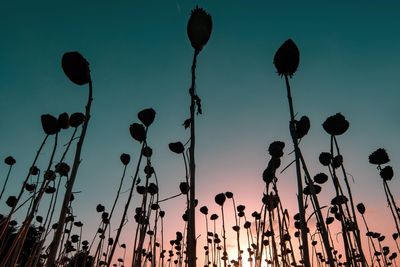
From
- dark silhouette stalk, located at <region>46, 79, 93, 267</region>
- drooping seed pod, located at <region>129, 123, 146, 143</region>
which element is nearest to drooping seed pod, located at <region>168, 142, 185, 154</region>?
drooping seed pod, located at <region>129, 123, 146, 143</region>

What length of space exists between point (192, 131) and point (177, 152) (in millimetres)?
3456

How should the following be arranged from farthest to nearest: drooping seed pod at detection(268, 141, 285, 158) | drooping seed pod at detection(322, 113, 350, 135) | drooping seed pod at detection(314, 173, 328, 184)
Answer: drooping seed pod at detection(314, 173, 328, 184), drooping seed pod at detection(268, 141, 285, 158), drooping seed pod at detection(322, 113, 350, 135)

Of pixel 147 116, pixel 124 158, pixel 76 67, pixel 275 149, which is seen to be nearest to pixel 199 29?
pixel 76 67

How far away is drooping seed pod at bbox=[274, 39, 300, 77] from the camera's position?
11.3 feet

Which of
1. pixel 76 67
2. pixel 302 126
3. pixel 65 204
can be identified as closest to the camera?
pixel 65 204

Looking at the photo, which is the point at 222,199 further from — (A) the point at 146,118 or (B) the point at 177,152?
(A) the point at 146,118

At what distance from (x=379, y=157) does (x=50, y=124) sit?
7678mm

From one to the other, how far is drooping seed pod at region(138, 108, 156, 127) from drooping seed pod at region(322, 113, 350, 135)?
9.40ft

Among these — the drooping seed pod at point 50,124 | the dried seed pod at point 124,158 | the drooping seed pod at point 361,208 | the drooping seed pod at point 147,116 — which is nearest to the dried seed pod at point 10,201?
the dried seed pod at point 124,158

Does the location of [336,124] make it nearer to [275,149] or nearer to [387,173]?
[275,149]

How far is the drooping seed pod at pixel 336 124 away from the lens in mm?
5030

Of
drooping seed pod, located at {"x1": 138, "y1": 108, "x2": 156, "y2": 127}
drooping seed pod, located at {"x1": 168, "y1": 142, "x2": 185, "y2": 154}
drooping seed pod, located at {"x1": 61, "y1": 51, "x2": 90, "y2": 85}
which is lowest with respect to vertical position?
drooping seed pod, located at {"x1": 61, "y1": 51, "x2": 90, "y2": 85}

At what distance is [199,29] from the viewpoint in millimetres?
2791

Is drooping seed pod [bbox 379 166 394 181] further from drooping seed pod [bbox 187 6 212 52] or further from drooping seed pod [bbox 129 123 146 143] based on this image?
drooping seed pod [bbox 187 6 212 52]
